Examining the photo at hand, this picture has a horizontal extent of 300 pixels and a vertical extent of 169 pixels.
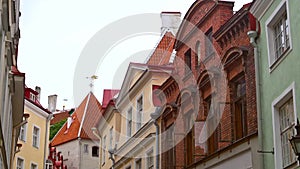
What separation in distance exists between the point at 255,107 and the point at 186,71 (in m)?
7.19

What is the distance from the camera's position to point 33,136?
40.4 meters

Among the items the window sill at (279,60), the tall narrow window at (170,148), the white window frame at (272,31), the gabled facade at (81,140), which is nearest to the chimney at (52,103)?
the gabled facade at (81,140)

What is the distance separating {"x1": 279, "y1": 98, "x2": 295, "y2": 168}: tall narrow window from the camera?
14441 mm

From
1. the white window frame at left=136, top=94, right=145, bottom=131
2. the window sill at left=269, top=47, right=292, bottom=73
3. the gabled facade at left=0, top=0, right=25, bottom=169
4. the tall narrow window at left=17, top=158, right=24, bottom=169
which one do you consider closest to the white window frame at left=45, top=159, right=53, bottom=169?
the tall narrow window at left=17, top=158, right=24, bottom=169

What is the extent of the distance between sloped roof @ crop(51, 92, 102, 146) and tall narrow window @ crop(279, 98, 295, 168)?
47339mm

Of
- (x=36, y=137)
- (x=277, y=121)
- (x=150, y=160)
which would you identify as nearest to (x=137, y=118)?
(x=150, y=160)

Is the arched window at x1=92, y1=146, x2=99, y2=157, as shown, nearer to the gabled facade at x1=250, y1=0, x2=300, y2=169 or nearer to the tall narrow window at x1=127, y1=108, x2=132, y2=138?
the tall narrow window at x1=127, y1=108, x2=132, y2=138

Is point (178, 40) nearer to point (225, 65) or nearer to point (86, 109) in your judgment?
point (225, 65)

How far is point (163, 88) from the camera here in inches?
1036

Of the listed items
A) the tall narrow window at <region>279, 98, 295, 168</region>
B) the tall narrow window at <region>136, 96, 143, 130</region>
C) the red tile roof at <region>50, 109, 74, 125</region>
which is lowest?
the tall narrow window at <region>279, 98, 295, 168</region>

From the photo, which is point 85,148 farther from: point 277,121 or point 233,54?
point 277,121

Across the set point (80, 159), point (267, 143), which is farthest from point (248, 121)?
point (80, 159)

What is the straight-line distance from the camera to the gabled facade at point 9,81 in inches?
602

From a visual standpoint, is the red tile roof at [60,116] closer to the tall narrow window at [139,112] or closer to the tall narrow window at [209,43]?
the tall narrow window at [139,112]
